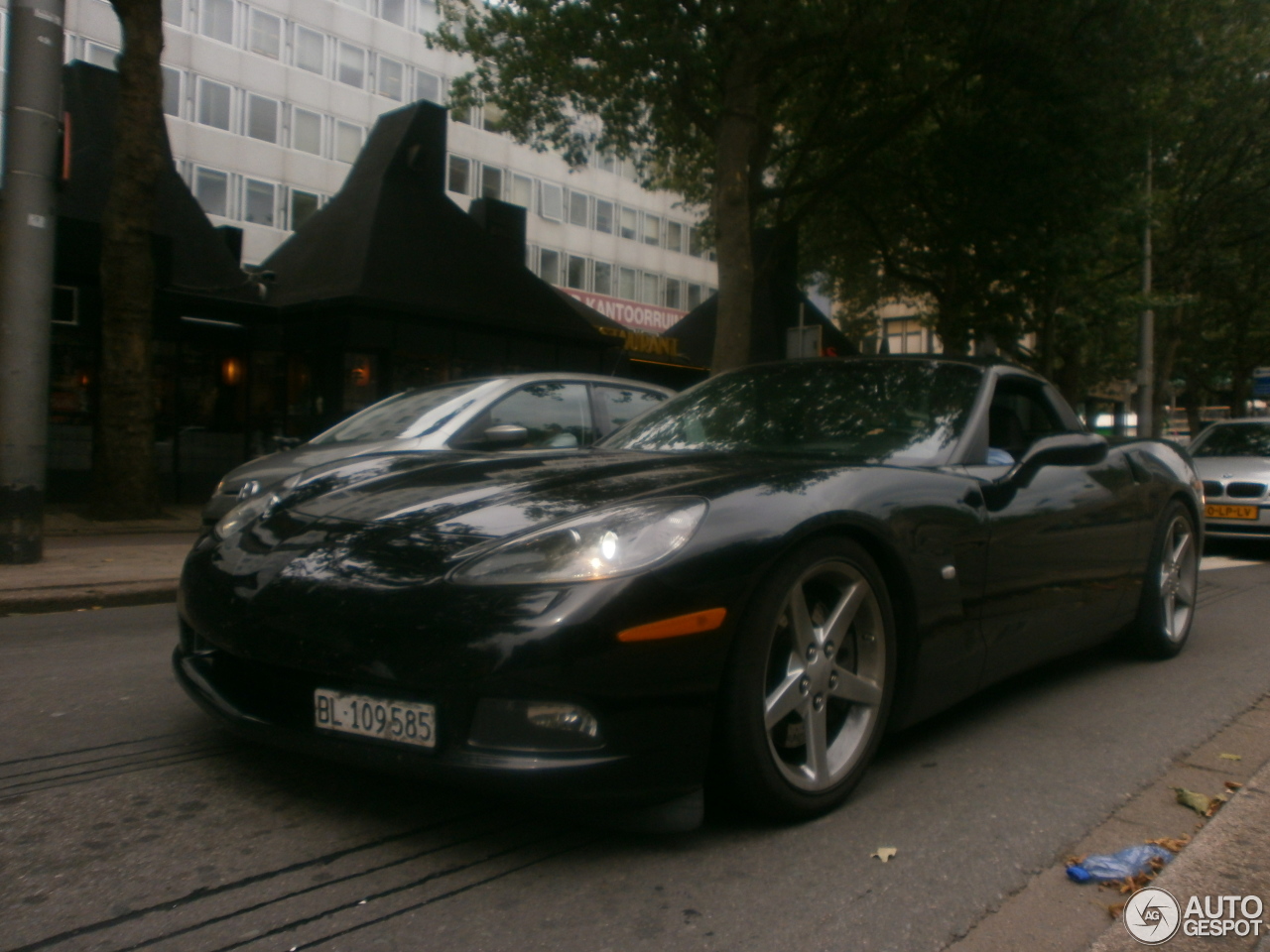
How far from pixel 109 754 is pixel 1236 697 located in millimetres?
4341

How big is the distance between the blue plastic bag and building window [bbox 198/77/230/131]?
30831 mm

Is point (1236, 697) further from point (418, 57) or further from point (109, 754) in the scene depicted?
point (418, 57)

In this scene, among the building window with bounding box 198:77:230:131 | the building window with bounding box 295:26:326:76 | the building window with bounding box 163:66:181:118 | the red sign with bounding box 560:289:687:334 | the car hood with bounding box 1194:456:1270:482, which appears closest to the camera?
the car hood with bounding box 1194:456:1270:482

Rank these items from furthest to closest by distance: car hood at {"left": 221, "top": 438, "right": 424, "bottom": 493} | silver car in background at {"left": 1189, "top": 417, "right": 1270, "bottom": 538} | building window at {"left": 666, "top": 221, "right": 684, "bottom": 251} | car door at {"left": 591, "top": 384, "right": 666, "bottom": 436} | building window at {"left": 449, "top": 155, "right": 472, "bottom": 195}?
building window at {"left": 666, "top": 221, "right": 684, "bottom": 251} → building window at {"left": 449, "top": 155, "right": 472, "bottom": 195} → silver car in background at {"left": 1189, "top": 417, "right": 1270, "bottom": 538} → car door at {"left": 591, "top": 384, "right": 666, "bottom": 436} → car hood at {"left": 221, "top": 438, "right": 424, "bottom": 493}

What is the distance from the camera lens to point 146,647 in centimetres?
493

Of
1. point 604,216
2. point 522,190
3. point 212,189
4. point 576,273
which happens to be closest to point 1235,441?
point 212,189

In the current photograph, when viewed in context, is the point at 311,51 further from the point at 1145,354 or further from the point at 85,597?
the point at 85,597

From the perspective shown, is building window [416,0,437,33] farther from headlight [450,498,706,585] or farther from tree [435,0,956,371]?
headlight [450,498,706,585]

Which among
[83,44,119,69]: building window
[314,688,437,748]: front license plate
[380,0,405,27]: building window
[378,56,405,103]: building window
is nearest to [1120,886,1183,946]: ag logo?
[314,688,437,748]: front license plate

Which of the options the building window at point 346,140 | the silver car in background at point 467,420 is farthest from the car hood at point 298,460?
the building window at point 346,140

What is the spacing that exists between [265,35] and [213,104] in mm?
2760

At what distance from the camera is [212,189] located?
2884 cm

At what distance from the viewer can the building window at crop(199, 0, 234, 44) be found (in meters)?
28.5

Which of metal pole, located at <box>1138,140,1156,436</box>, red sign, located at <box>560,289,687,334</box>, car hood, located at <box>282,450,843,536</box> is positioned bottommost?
car hood, located at <box>282,450,843,536</box>
